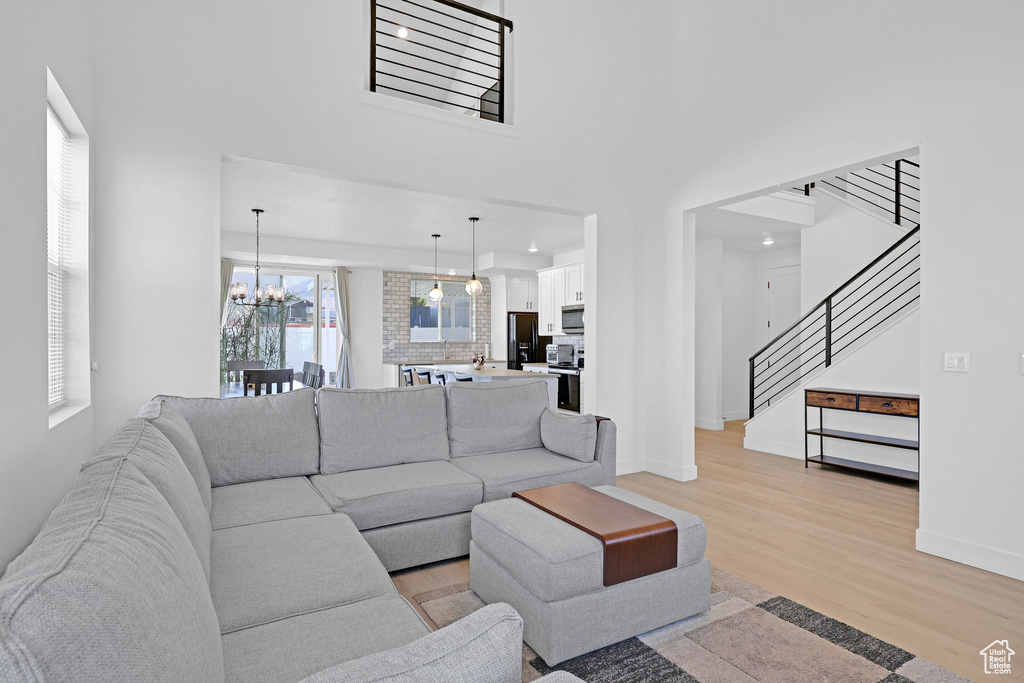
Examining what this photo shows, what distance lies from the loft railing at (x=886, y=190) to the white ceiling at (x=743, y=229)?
1.67 ft

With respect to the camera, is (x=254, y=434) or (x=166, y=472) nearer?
(x=166, y=472)

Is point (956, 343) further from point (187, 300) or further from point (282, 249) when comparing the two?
point (282, 249)

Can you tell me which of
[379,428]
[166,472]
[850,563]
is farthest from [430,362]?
[166,472]

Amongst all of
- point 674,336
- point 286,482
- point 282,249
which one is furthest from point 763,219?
point 282,249

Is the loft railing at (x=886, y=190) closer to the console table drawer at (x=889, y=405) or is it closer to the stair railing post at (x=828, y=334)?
the stair railing post at (x=828, y=334)

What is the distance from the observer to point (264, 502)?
2.59m

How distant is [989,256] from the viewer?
2.93m

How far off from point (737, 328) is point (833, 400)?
3.15 metres

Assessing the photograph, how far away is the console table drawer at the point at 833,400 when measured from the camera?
5.01 metres

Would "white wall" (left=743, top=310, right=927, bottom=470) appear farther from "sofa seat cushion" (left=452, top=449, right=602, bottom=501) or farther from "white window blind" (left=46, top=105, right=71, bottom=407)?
"white window blind" (left=46, top=105, right=71, bottom=407)

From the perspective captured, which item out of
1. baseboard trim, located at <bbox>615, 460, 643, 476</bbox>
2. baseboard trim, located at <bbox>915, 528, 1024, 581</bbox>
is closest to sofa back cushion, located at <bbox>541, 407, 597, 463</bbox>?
baseboard trim, located at <bbox>615, 460, 643, 476</bbox>

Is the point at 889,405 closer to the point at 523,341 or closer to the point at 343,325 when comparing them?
the point at 523,341

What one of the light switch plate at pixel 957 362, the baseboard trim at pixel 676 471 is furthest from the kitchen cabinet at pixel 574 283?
the light switch plate at pixel 957 362

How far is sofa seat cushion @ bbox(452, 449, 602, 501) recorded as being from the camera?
3100 millimetres
